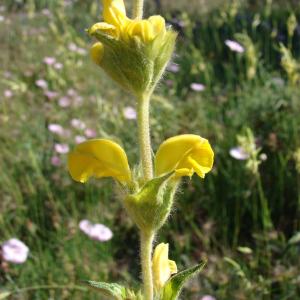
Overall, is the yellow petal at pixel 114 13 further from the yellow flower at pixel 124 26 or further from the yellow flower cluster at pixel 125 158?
the yellow flower cluster at pixel 125 158

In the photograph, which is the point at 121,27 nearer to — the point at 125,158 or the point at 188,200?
the point at 125,158

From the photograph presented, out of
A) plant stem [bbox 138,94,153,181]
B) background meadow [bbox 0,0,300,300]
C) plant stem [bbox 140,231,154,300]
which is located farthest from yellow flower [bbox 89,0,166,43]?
background meadow [bbox 0,0,300,300]

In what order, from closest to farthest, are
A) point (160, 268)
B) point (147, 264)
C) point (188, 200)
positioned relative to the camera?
point (147, 264), point (160, 268), point (188, 200)

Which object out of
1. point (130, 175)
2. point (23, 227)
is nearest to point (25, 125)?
point (23, 227)

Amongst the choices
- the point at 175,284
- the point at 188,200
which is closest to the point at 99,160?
the point at 175,284

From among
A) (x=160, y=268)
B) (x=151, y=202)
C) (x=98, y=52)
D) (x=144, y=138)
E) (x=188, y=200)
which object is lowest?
(x=188, y=200)

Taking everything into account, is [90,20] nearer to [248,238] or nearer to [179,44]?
[179,44]
